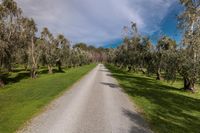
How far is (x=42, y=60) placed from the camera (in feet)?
186

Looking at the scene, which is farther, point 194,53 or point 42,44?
point 42,44

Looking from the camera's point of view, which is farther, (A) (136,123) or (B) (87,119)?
(B) (87,119)

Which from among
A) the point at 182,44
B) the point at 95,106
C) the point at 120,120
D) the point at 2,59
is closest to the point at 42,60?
the point at 2,59

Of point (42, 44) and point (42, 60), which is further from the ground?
point (42, 44)

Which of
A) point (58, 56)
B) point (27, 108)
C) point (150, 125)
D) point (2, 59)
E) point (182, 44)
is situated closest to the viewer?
point (150, 125)

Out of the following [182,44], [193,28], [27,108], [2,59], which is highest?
[193,28]

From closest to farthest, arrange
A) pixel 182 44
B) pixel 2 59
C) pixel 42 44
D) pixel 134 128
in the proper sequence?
pixel 134 128 < pixel 182 44 < pixel 2 59 < pixel 42 44

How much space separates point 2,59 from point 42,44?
21.3 metres

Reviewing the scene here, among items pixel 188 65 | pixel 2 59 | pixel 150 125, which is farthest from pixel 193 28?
pixel 2 59

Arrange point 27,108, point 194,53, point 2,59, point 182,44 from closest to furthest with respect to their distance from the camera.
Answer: point 27,108 < point 194,53 < point 182,44 < point 2,59

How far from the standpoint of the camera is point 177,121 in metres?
12.4

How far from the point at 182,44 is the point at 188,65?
3327 millimetres

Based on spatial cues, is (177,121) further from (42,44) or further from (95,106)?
(42,44)

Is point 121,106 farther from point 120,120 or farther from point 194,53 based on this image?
point 194,53
